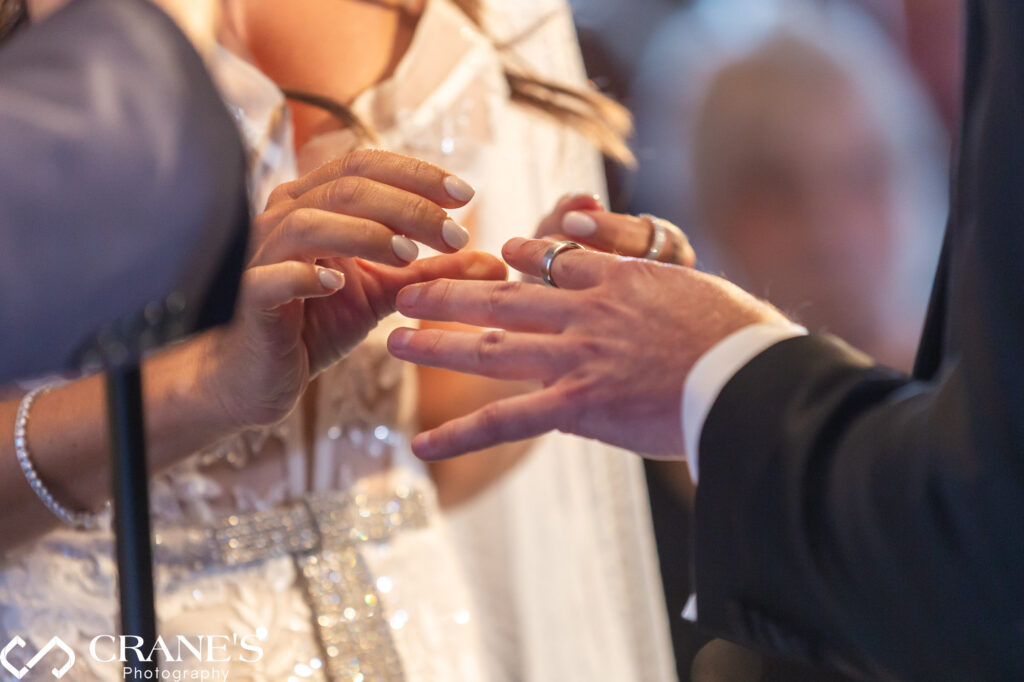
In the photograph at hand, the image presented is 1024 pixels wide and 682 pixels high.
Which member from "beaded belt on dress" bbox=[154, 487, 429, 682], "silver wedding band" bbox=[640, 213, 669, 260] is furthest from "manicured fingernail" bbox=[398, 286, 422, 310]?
"beaded belt on dress" bbox=[154, 487, 429, 682]

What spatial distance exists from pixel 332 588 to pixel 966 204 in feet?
2.07

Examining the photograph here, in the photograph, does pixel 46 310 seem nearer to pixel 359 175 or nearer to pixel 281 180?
pixel 359 175

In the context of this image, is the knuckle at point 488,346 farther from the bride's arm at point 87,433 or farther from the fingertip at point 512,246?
the bride's arm at point 87,433

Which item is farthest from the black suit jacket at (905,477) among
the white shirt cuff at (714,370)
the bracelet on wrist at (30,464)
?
the bracelet on wrist at (30,464)

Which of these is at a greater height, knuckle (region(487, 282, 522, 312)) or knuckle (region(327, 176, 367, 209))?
knuckle (region(327, 176, 367, 209))

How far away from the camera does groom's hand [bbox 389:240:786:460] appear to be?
51 cm

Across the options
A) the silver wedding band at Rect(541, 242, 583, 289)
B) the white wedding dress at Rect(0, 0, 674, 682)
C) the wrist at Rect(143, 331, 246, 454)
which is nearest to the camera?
the silver wedding band at Rect(541, 242, 583, 289)

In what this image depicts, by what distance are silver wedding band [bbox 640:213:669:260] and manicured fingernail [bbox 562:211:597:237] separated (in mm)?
54

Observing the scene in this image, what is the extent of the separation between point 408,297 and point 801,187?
1.60 metres

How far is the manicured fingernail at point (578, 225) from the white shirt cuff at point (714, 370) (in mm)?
243

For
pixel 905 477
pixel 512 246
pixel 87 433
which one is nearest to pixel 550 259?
pixel 512 246

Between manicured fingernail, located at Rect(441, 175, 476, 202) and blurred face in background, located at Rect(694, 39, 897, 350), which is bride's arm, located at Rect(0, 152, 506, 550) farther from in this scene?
blurred face in background, located at Rect(694, 39, 897, 350)

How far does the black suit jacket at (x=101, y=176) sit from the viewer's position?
258 mm

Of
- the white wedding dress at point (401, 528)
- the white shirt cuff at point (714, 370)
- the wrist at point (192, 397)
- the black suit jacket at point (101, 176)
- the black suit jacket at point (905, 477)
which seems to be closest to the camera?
the black suit jacket at point (101, 176)
